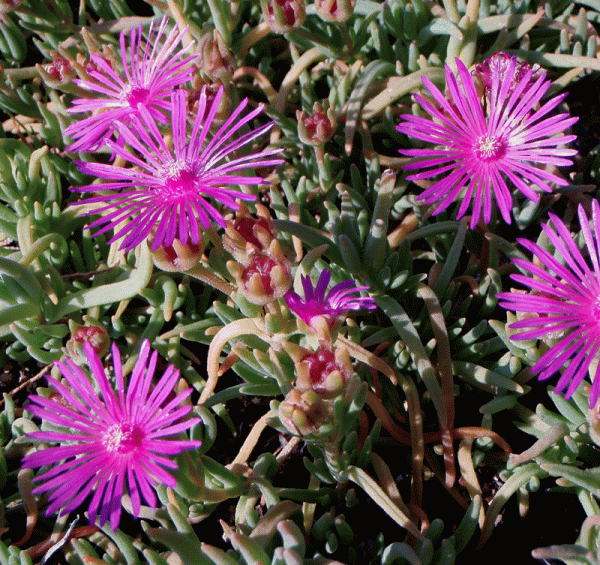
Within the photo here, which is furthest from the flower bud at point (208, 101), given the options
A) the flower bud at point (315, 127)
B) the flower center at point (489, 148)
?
the flower center at point (489, 148)

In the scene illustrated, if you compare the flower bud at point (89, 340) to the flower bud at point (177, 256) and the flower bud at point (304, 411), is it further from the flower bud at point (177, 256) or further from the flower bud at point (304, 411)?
the flower bud at point (304, 411)

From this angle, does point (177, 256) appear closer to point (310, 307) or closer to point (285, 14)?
point (310, 307)

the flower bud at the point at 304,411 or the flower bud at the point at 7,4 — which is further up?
the flower bud at the point at 7,4

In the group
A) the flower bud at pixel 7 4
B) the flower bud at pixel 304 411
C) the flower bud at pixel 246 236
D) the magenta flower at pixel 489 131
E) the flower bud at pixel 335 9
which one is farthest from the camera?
the flower bud at pixel 7 4

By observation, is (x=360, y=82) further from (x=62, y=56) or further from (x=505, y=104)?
(x=62, y=56)

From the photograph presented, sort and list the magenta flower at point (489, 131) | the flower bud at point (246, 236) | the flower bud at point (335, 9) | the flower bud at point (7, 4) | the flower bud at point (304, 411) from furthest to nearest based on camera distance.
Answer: the flower bud at point (7, 4) → the flower bud at point (335, 9) → the magenta flower at point (489, 131) → the flower bud at point (246, 236) → the flower bud at point (304, 411)

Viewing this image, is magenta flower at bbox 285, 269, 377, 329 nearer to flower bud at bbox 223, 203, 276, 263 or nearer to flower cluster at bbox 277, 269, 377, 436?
flower cluster at bbox 277, 269, 377, 436

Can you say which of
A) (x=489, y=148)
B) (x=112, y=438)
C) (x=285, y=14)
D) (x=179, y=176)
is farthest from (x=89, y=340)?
(x=489, y=148)

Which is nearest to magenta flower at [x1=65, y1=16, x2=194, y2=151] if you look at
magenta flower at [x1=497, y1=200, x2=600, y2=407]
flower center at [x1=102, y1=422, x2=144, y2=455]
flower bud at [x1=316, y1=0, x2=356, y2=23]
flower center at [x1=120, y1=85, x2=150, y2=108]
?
flower center at [x1=120, y1=85, x2=150, y2=108]
